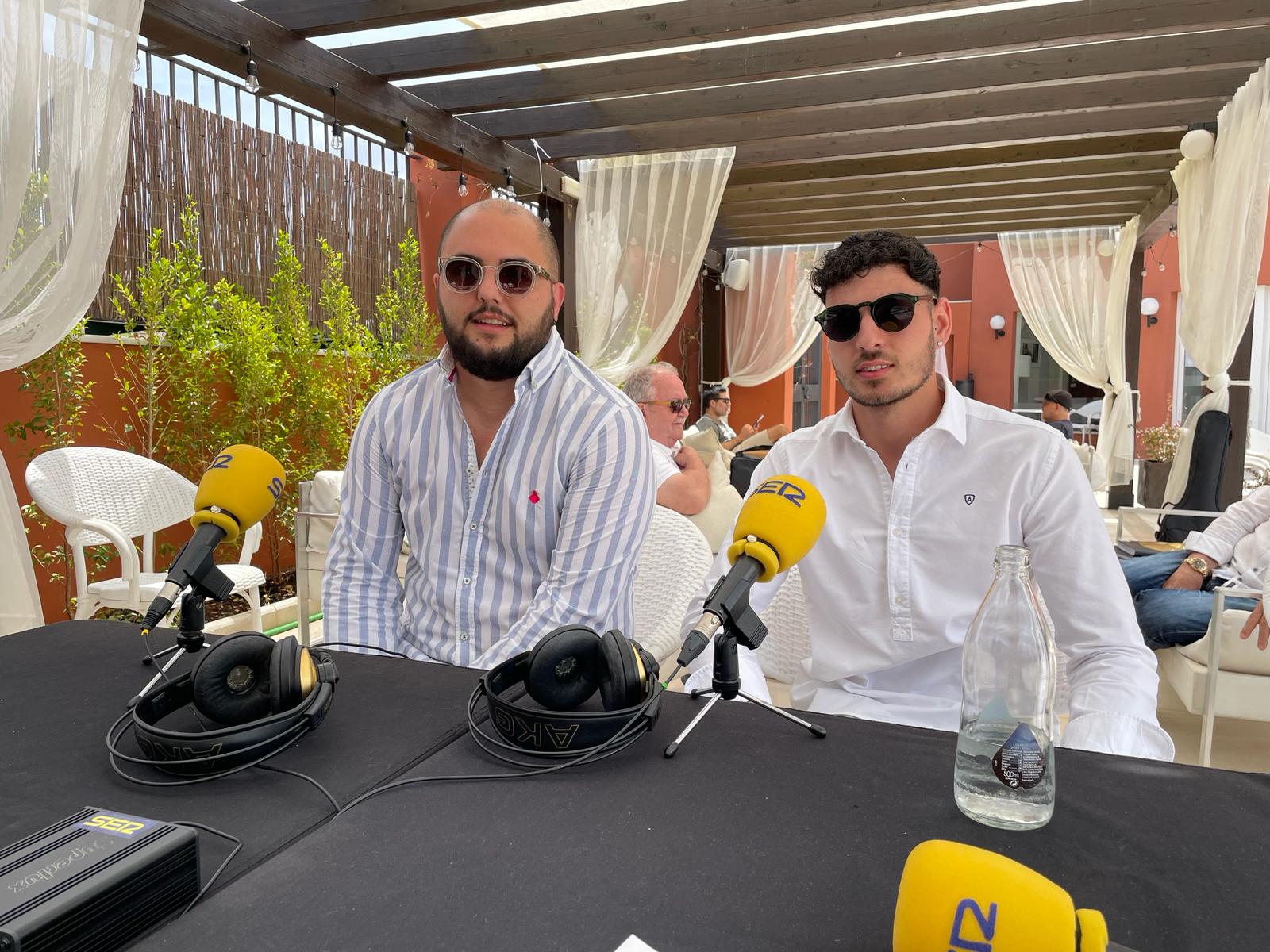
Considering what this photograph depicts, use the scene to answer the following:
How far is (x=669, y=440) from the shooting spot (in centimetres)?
455

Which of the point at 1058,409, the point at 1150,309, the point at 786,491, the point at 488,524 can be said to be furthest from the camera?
the point at 1150,309

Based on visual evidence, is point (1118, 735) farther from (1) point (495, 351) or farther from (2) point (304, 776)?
(1) point (495, 351)

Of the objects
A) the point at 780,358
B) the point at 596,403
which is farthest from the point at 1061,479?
the point at 780,358

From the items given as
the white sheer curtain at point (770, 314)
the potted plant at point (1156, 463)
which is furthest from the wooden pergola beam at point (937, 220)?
the potted plant at point (1156, 463)

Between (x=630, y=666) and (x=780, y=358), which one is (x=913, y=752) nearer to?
(x=630, y=666)

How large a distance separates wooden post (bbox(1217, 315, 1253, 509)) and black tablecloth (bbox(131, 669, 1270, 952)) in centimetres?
745

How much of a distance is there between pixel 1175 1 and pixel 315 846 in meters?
5.30

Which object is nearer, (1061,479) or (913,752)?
(913,752)

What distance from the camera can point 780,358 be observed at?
12.3 meters

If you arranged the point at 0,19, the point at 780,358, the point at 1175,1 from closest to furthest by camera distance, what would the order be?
the point at 0,19, the point at 1175,1, the point at 780,358

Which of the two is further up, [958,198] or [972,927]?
[958,198]

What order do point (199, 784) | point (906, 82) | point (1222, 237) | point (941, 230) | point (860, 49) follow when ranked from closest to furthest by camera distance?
point (199, 784) < point (860, 49) < point (906, 82) < point (1222, 237) < point (941, 230)

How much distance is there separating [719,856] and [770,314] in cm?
1158

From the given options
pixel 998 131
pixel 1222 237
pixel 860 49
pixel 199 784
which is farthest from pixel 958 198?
pixel 199 784
